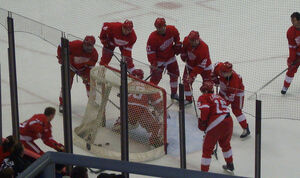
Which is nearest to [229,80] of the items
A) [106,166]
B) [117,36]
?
[117,36]

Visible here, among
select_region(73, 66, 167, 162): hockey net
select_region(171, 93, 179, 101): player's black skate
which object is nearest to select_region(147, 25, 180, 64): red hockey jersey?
select_region(73, 66, 167, 162): hockey net

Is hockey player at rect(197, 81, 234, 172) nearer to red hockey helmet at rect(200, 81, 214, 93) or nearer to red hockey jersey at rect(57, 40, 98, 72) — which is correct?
red hockey helmet at rect(200, 81, 214, 93)

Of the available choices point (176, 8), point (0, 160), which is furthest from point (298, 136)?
point (176, 8)

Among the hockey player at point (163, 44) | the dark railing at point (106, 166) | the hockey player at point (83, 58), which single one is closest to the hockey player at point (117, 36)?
the hockey player at point (163, 44)

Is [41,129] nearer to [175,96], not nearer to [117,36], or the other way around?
[175,96]

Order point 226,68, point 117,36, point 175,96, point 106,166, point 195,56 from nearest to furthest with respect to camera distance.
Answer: point 106,166 → point 175,96 → point 226,68 → point 195,56 → point 117,36

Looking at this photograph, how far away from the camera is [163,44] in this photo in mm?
Result: 5934

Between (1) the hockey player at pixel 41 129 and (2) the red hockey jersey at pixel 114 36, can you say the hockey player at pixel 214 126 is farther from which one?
(2) the red hockey jersey at pixel 114 36

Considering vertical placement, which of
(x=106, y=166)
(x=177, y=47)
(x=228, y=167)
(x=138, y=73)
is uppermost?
(x=106, y=166)

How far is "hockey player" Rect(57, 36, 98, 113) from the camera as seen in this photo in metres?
4.72

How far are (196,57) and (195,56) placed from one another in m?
0.01

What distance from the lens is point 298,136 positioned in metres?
5.60

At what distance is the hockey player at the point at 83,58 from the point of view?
4.72m

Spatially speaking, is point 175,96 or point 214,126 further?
point 214,126
